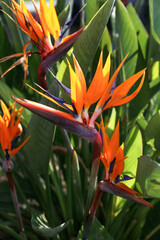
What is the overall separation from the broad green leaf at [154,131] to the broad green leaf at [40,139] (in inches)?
7.3

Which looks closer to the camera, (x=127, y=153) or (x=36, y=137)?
(x=36, y=137)

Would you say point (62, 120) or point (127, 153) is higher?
point (62, 120)

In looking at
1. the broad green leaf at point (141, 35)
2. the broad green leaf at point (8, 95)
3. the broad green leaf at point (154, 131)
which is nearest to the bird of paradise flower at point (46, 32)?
the broad green leaf at point (8, 95)

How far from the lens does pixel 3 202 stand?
1.05 meters

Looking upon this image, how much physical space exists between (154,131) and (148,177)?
92 mm

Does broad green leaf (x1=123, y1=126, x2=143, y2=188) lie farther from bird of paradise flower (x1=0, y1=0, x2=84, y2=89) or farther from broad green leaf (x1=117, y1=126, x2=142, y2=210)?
bird of paradise flower (x1=0, y1=0, x2=84, y2=89)

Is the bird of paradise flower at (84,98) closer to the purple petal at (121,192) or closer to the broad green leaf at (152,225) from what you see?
the purple petal at (121,192)

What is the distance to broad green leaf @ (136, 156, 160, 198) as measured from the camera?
1.73 ft

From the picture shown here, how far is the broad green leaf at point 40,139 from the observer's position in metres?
0.58

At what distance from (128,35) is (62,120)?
358mm

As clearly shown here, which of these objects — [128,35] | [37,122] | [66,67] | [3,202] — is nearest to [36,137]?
[37,122]

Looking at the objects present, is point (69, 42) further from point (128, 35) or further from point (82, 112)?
point (128, 35)

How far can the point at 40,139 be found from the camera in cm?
61

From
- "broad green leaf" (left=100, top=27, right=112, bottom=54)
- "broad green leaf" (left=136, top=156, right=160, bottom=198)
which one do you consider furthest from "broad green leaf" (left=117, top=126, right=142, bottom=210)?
"broad green leaf" (left=100, top=27, right=112, bottom=54)
